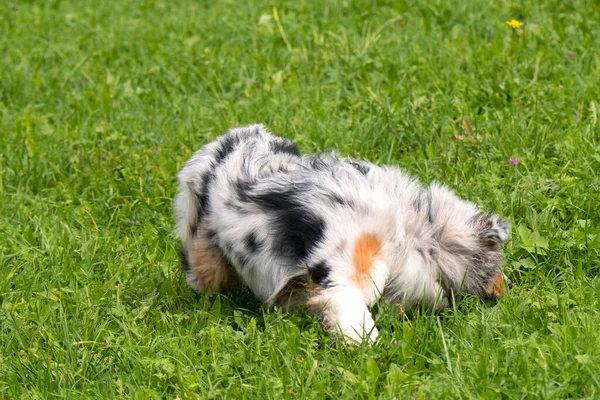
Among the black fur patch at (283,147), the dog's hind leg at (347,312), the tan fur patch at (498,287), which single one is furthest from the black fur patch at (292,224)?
the tan fur patch at (498,287)

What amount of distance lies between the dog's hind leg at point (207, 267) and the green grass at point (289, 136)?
10cm

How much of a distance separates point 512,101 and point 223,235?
2855 mm

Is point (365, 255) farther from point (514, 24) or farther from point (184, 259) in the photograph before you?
point (514, 24)

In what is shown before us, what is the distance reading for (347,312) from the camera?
3908mm

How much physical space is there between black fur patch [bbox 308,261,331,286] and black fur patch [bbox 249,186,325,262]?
8cm

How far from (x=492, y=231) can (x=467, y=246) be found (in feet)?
0.54

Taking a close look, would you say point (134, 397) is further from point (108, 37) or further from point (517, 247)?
point (108, 37)

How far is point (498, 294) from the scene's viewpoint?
4.50 metres

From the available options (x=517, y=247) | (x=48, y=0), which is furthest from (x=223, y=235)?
(x=48, y=0)

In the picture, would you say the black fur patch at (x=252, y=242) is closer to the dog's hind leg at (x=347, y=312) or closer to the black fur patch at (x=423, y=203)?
the dog's hind leg at (x=347, y=312)

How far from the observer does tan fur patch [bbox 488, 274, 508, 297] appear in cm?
446

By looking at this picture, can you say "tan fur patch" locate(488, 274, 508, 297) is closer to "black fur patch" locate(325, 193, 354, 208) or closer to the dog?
the dog

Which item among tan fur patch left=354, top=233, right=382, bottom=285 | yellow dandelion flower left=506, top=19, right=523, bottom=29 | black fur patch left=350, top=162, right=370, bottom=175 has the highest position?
black fur patch left=350, top=162, right=370, bottom=175

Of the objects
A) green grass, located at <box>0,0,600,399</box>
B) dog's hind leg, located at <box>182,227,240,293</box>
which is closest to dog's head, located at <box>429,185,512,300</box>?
green grass, located at <box>0,0,600,399</box>
